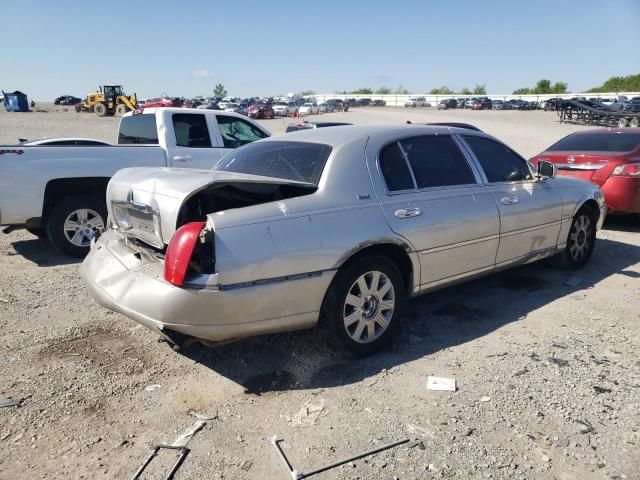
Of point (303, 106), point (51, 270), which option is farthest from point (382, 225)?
point (303, 106)

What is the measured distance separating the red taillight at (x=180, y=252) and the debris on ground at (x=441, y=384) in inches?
67.8

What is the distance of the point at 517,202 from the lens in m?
4.86

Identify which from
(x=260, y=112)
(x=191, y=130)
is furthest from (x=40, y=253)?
(x=260, y=112)

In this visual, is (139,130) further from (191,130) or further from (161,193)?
(161,193)

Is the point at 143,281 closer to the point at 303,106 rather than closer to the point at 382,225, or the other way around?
the point at 382,225

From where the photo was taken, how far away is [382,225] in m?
3.77

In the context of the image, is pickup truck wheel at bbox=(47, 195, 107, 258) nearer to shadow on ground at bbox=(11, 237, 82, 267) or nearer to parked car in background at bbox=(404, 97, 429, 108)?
shadow on ground at bbox=(11, 237, 82, 267)

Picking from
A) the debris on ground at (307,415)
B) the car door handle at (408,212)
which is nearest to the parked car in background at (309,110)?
the car door handle at (408,212)

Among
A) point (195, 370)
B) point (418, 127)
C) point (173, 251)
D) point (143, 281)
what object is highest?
point (418, 127)

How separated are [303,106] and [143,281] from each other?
64837 mm

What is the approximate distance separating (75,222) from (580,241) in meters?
5.91

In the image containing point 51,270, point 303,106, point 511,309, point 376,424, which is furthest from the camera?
point 303,106

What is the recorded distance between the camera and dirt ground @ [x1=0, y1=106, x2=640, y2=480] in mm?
2746

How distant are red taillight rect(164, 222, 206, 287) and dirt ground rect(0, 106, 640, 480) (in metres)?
0.83
